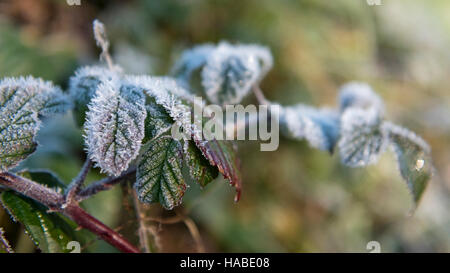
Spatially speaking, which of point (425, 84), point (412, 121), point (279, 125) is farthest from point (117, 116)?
point (425, 84)

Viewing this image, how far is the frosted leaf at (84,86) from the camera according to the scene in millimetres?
655

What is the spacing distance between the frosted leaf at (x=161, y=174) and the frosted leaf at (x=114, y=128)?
0.04 metres

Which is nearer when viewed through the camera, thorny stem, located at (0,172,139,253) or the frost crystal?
thorny stem, located at (0,172,139,253)

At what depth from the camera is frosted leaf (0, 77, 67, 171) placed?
59 cm

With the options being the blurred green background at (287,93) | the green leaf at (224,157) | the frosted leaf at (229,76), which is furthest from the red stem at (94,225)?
the blurred green background at (287,93)

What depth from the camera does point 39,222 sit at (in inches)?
25.9

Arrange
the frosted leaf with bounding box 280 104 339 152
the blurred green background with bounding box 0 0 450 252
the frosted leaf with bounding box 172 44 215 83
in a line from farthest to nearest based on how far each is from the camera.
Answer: the blurred green background with bounding box 0 0 450 252, the frosted leaf with bounding box 172 44 215 83, the frosted leaf with bounding box 280 104 339 152

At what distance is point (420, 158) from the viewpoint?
73 centimetres

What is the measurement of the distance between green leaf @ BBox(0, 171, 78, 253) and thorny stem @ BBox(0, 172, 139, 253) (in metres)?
0.04

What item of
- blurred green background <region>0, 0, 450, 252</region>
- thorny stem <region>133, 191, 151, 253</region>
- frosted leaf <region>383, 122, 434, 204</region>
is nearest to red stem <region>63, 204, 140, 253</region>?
thorny stem <region>133, 191, 151, 253</region>

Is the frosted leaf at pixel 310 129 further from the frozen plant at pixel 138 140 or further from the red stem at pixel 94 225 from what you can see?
the red stem at pixel 94 225

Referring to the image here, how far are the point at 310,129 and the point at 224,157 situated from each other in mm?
252

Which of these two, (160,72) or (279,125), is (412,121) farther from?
(279,125)

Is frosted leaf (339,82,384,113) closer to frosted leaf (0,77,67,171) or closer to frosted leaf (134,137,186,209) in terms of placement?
frosted leaf (134,137,186,209)
